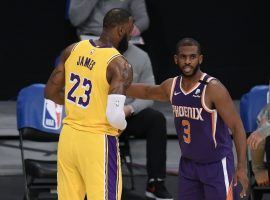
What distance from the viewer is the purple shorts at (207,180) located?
7.16 m

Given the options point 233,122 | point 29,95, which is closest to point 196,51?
point 233,122

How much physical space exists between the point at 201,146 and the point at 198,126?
5.6 inches

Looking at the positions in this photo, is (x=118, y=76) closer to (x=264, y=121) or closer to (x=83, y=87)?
(x=83, y=87)

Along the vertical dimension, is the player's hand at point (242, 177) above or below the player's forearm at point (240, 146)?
below

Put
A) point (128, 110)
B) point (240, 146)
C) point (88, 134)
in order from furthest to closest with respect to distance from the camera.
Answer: point (128, 110)
point (88, 134)
point (240, 146)

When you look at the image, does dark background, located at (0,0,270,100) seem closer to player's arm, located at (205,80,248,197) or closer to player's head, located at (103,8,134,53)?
player's head, located at (103,8,134,53)

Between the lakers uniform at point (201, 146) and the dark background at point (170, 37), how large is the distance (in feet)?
14.8

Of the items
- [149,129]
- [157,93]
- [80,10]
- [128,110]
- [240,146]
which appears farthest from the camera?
[80,10]

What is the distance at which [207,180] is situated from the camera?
7.16 metres

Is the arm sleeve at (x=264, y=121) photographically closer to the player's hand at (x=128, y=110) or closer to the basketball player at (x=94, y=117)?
the player's hand at (x=128, y=110)

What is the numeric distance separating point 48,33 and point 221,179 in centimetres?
501

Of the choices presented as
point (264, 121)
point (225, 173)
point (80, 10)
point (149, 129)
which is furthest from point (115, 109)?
point (80, 10)

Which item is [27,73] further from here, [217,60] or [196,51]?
[196,51]

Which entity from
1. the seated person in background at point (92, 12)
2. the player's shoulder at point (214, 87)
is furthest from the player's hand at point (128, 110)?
the player's shoulder at point (214, 87)
